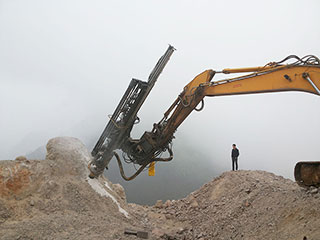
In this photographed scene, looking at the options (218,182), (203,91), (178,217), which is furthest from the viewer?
(218,182)

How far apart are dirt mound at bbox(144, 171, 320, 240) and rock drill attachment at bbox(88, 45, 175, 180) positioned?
8.06 feet

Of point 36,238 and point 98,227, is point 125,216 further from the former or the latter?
point 36,238

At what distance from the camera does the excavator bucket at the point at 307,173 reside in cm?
634

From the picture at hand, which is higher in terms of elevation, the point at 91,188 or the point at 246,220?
the point at 246,220

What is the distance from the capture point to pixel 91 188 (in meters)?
7.84

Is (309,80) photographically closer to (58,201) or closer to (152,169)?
(152,169)

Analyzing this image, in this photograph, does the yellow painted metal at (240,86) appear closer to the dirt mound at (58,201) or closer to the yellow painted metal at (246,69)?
the yellow painted metal at (246,69)

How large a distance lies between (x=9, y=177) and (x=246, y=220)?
20.3 ft

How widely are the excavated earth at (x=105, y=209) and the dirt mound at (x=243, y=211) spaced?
19 millimetres

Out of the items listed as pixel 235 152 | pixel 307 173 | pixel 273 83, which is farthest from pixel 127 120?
pixel 235 152

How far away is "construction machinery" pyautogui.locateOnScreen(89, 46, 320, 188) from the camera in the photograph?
5.70 meters

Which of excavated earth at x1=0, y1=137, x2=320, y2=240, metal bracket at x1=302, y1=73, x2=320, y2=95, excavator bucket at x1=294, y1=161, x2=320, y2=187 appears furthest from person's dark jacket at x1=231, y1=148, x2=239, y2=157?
metal bracket at x1=302, y1=73, x2=320, y2=95

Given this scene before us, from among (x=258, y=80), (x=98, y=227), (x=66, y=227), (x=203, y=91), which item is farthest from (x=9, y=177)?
(x=258, y=80)

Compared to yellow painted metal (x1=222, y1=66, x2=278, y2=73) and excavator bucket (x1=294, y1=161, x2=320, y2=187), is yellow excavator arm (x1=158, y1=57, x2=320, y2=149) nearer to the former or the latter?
yellow painted metal (x1=222, y1=66, x2=278, y2=73)
